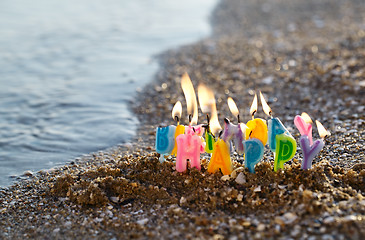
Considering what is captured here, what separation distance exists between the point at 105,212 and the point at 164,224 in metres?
0.54

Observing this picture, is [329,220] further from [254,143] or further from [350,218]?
[254,143]

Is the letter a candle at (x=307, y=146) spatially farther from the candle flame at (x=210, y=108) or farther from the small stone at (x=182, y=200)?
the small stone at (x=182, y=200)

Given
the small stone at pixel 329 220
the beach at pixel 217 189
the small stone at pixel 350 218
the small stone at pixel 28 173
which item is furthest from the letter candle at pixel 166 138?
the small stone at pixel 28 173

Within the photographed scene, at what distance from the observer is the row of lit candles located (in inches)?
137

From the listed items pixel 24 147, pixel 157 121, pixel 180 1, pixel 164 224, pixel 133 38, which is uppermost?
pixel 180 1

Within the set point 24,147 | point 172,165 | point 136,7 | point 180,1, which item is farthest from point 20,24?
point 172,165

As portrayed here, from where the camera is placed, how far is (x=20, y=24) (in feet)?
36.4

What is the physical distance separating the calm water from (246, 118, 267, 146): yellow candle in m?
2.20

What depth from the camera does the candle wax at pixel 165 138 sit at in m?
3.65

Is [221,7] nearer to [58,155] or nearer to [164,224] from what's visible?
[58,155]

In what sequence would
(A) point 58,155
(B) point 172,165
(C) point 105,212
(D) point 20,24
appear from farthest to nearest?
(D) point 20,24 → (A) point 58,155 → (B) point 172,165 → (C) point 105,212

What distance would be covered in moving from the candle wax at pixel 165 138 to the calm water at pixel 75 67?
1739 millimetres

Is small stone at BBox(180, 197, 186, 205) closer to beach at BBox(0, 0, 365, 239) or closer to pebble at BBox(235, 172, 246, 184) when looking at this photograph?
beach at BBox(0, 0, 365, 239)

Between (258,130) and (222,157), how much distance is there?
0.39 metres
